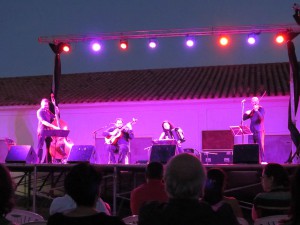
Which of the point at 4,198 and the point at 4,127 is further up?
the point at 4,127

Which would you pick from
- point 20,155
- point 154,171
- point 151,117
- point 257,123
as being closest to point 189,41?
point 257,123

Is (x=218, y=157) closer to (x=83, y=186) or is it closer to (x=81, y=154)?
(x=81, y=154)

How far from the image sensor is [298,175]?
2803 millimetres

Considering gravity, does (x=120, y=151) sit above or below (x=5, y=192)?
above

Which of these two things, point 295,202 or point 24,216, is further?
point 24,216

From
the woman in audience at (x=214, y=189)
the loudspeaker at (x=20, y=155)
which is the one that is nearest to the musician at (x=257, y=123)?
the loudspeaker at (x=20, y=155)

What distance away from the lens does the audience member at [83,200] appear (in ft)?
9.82

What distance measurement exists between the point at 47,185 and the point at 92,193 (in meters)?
12.2

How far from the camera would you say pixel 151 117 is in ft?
56.8

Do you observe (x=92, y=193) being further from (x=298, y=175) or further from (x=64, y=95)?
(x=64, y=95)

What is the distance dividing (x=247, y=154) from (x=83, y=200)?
7.48 meters

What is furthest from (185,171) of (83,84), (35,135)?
(83,84)

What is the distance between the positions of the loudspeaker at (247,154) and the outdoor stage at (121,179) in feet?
0.58

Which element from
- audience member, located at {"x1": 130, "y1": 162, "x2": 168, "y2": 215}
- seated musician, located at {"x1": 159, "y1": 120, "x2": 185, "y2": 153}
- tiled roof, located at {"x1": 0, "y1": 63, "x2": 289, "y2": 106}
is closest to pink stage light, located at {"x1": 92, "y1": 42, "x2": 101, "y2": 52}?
seated musician, located at {"x1": 159, "y1": 120, "x2": 185, "y2": 153}
